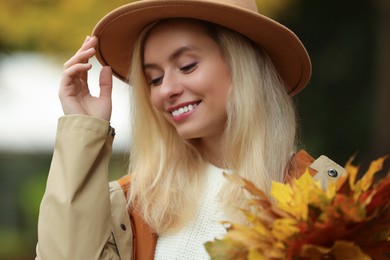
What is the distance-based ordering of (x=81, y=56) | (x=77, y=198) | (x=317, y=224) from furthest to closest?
(x=81, y=56)
(x=77, y=198)
(x=317, y=224)

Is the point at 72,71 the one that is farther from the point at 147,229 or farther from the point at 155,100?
the point at 147,229

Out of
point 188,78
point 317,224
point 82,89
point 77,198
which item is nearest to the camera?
point 317,224

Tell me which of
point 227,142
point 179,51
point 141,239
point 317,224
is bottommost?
point 141,239

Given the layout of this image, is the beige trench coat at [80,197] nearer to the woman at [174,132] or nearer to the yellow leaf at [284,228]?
the woman at [174,132]

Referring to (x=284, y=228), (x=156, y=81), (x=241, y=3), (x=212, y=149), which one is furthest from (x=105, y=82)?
(x=284, y=228)

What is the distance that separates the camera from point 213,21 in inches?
126

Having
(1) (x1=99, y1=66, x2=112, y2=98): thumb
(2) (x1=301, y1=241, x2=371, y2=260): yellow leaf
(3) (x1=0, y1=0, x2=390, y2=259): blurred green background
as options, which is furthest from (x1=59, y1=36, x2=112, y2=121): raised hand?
(3) (x1=0, y1=0, x2=390, y2=259): blurred green background

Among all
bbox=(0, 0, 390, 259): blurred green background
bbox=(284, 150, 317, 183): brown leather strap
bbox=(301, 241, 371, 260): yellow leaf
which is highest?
bbox=(301, 241, 371, 260): yellow leaf

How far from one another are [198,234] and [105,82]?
0.67 metres

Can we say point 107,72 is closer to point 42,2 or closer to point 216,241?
point 216,241

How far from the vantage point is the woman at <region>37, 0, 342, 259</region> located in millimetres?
3035

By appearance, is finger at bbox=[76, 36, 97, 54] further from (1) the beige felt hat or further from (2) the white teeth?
(2) the white teeth

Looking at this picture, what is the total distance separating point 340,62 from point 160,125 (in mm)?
6034

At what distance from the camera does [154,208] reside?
10.7 ft
